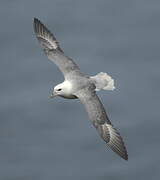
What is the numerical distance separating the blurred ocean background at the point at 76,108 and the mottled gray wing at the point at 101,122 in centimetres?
389

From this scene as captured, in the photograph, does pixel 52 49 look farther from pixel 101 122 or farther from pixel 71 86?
pixel 101 122

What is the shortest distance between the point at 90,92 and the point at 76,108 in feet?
15.7

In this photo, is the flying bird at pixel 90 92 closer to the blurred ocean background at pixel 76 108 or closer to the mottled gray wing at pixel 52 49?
the mottled gray wing at pixel 52 49

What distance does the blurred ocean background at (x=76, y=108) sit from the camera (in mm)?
23500

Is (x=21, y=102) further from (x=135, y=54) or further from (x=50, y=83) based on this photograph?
(x=135, y=54)

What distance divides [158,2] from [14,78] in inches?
158

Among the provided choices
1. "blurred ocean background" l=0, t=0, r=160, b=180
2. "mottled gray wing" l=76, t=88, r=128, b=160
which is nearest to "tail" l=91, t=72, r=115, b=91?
"mottled gray wing" l=76, t=88, r=128, b=160

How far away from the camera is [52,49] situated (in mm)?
20750

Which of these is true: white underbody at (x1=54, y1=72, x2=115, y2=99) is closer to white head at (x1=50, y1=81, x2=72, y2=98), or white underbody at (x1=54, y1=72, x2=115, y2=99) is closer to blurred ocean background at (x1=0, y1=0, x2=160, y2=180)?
white head at (x1=50, y1=81, x2=72, y2=98)

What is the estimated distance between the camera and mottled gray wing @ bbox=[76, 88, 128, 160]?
750 inches

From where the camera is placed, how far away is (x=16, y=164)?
23.7m

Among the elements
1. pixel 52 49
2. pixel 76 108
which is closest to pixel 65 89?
pixel 52 49

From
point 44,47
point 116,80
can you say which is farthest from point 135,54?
point 44,47

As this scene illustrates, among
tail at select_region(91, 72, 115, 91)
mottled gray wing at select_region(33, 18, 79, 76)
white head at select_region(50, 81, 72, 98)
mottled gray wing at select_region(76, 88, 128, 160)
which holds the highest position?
mottled gray wing at select_region(33, 18, 79, 76)
